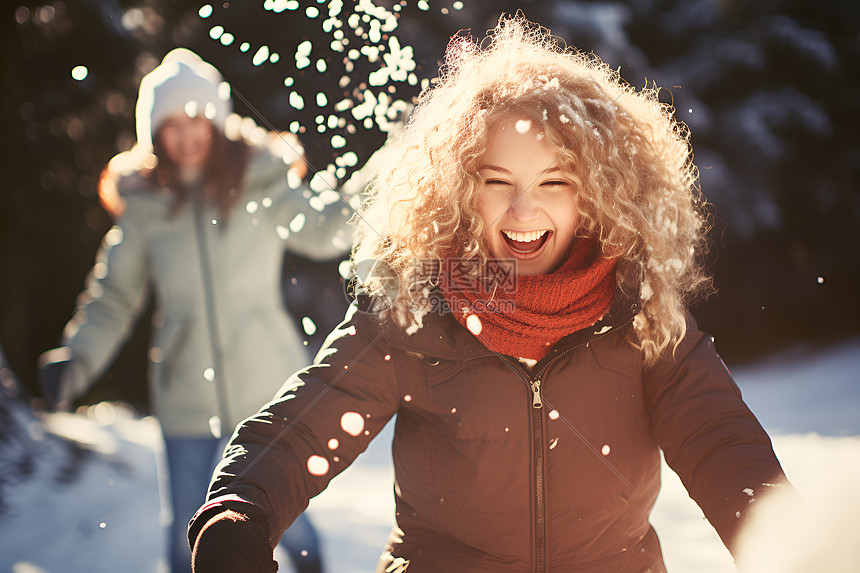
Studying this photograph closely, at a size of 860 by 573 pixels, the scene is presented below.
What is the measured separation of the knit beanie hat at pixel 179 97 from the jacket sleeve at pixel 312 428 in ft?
5.67

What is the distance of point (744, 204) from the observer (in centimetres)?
491

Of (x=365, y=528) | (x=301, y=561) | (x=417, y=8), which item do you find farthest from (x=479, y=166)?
(x=365, y=528)

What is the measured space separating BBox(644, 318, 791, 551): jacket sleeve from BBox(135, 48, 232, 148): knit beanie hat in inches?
84.1

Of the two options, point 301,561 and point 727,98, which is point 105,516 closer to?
point 301,561

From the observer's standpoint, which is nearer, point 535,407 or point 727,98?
point 535,407

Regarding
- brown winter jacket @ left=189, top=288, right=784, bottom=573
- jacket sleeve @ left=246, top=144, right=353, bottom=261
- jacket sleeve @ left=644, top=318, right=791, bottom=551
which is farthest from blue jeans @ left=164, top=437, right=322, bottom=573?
jacket sleeve @ left=644, top=318, right=791, bottom=551

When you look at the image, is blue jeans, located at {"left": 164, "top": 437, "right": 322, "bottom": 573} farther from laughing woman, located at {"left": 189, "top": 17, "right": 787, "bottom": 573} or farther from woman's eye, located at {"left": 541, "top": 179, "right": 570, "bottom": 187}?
woman's eye, located at {"left": 541, "top": 179, "right": 570, "bottom": 187}

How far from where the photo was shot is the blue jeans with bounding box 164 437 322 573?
93.0 inches

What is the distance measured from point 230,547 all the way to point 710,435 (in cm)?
85

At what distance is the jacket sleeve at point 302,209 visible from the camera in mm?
2379

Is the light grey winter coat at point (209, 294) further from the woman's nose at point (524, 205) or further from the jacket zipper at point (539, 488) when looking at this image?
the jacket zipper at point (539, 488)

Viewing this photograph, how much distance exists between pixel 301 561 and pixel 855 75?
5259 millimetres

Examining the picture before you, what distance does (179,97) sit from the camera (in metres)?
2.66

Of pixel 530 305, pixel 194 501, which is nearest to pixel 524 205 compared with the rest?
pixel 530 305
